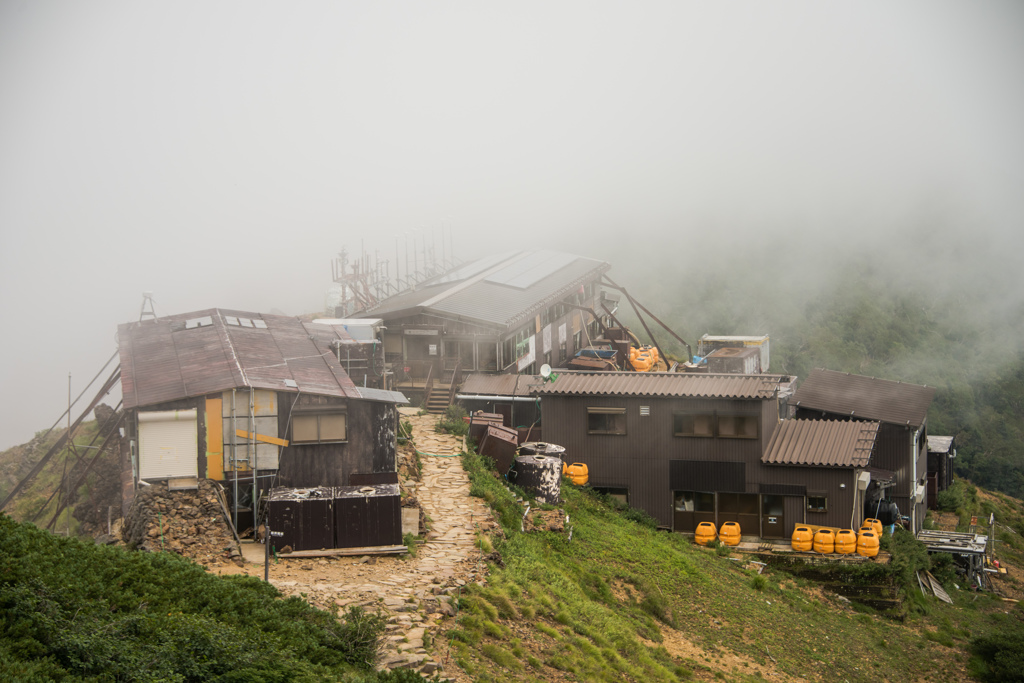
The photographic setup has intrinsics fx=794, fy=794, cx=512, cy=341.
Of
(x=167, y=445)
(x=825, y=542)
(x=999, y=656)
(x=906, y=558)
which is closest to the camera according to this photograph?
(x=167, y=445)

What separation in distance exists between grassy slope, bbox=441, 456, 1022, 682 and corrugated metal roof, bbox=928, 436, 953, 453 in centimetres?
1498

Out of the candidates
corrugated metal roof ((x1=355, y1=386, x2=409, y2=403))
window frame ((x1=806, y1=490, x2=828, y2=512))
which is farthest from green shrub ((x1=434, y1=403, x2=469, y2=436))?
window frame ((x1=806, y1=490, x2=828, y2=512))

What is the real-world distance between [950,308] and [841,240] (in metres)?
23.5

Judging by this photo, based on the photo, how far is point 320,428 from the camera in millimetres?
20047

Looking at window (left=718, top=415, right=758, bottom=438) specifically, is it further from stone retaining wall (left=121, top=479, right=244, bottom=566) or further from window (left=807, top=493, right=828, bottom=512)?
stone retaining wall (left=121, top=479, right=244, bottom=566)

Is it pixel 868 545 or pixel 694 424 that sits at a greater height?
pixel 694 424

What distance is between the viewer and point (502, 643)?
13383 mm

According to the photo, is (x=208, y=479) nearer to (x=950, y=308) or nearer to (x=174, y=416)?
(x=174, y=416)

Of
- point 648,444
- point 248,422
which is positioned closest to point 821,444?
point 648,444

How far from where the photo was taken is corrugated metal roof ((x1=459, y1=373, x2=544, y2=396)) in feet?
109

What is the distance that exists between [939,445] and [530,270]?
78.5 ft

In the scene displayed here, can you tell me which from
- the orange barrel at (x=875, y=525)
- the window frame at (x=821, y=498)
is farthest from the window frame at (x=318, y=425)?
the orange barrel at (x=875, y=525)

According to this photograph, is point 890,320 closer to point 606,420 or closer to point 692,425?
point 692,425

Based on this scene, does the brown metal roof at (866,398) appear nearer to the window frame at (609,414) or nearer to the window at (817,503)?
the window at (817,503)
